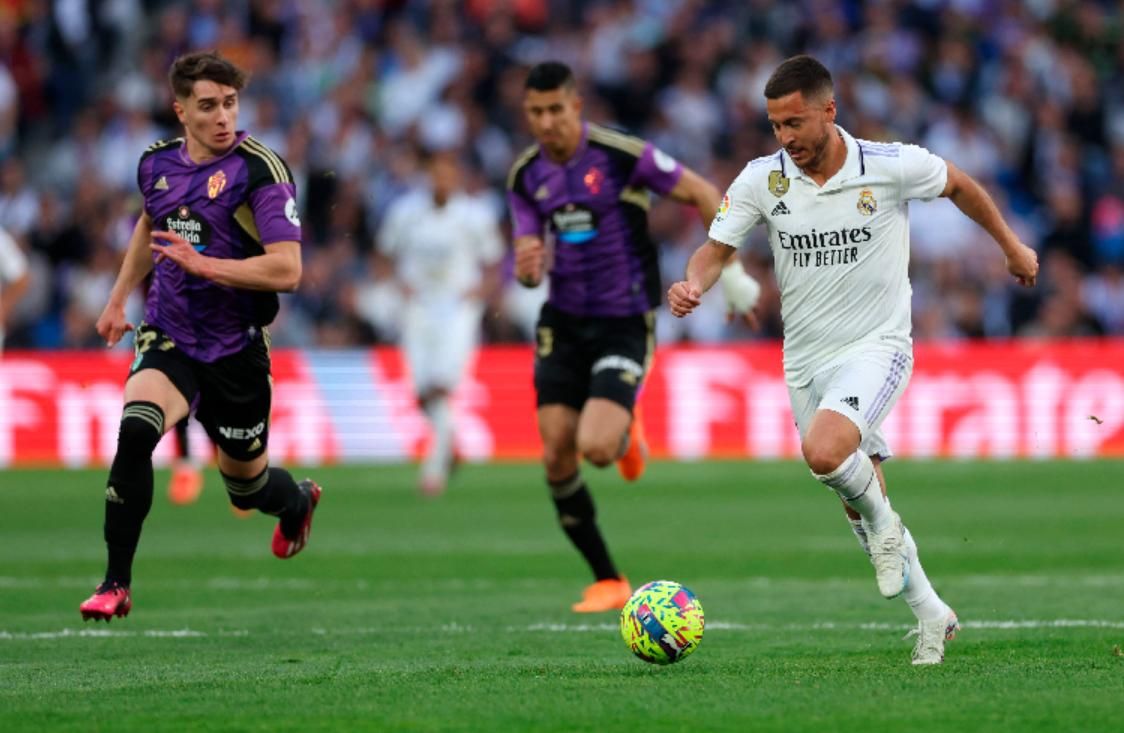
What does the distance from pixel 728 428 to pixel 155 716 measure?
15.8m

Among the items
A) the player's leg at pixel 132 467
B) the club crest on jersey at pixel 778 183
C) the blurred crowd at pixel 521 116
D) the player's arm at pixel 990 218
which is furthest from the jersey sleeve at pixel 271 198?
the blurred crowd at pixel 521 116

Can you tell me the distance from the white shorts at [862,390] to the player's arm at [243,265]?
2347mm

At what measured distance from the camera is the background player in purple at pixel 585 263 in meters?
11.0

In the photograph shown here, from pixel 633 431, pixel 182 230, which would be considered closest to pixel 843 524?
pixel 633 431

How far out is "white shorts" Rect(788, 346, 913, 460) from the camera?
812 cm

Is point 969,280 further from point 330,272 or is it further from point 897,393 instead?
point 897,393

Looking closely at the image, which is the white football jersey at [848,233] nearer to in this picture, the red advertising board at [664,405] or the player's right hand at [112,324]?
the player's right hand at [112,324]

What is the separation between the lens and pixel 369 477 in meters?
21.2

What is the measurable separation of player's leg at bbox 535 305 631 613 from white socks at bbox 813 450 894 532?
3.03 m

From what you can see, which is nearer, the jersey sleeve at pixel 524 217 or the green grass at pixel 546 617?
the green grass at pixel 546 617

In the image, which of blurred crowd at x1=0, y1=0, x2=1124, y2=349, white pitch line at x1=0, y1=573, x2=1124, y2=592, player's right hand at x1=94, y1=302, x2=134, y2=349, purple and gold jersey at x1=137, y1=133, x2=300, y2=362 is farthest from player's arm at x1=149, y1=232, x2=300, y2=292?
blurred crowd at x1=0, y1=0, x2=1124, y2=349

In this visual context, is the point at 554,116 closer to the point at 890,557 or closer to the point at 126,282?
the point at 126,282

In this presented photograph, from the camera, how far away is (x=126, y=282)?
9555 mm

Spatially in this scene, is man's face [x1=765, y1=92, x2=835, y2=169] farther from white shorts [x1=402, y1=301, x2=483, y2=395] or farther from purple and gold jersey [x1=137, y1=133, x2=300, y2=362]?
white shorts [x1=402, y1=301, x2=483, y2=395]
